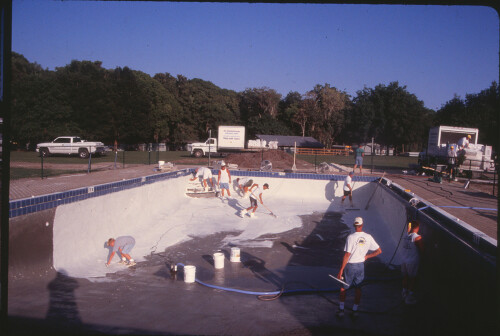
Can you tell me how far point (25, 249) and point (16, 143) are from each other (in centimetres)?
3295

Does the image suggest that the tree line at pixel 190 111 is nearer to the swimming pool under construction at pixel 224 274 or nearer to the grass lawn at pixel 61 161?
the grass lawn at pixel 61 161

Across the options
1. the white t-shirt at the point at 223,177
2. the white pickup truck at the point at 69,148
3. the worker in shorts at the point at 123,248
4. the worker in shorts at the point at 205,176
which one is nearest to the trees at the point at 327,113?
the white pickup truck at the point at 69,148

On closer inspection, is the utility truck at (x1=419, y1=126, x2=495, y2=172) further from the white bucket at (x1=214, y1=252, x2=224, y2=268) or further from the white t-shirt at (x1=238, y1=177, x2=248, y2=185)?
the white bucket at (x1=214, y1=252, x2=224, y2=268)

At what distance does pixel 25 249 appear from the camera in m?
6.79

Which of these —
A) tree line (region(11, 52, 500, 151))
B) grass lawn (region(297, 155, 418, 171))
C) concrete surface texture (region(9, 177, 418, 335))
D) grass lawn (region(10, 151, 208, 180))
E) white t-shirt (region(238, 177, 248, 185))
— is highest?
tree line (region(11, 52, 500, 151))

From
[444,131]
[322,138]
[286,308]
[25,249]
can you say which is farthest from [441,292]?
[322,138]

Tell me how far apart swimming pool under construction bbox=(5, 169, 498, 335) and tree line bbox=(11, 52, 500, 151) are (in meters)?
26.7

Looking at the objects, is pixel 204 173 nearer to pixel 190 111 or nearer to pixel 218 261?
pixel 218 261

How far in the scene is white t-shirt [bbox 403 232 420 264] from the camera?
5602 mm

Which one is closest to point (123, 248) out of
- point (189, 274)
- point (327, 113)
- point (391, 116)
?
point (189, 274)

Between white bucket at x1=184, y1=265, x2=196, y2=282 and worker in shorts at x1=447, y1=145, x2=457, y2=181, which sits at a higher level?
worker in shorts at x1=447, y1=145, x2=457, y2=181

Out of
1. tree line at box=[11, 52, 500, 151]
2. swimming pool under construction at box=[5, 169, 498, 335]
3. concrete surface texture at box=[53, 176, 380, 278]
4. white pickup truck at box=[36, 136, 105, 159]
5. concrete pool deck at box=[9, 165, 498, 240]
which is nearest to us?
swimming pool under construction at box=[5, 169, 498, 335]

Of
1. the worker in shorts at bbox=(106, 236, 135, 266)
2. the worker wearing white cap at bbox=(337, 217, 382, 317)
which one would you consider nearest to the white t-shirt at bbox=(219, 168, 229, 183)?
the worker in shorts at bbox=(106, 236, 135, 266)

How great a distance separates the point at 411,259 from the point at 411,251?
0.13 m
